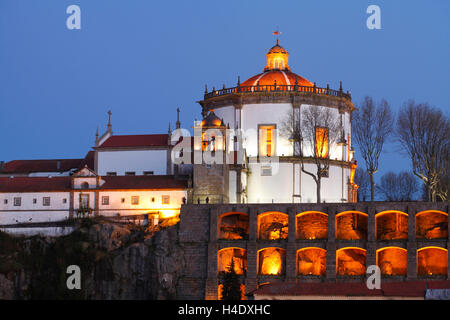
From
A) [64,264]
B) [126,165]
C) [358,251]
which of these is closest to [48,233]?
[64,264]

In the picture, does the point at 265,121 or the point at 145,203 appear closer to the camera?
the point at 145,203

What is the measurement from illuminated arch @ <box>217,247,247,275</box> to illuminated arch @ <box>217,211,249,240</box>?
1.36 metres

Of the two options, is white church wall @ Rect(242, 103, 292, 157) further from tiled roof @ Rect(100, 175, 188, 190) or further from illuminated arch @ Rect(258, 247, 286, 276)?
Answer: illuminated arch @ Rect(258, 247, 286, 276)

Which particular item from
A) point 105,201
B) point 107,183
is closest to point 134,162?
point 107,183

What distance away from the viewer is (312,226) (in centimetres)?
10494

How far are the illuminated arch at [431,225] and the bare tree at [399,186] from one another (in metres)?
45.4

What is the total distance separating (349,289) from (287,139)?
26255 millimetres

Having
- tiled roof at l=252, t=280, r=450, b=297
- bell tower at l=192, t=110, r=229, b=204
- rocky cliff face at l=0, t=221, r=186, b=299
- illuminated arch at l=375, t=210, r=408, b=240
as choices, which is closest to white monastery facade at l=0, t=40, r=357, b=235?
bell tower at l=192, t=110, r=229, b=204

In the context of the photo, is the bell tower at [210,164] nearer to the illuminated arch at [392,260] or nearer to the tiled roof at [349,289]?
the tiled roof at [349,289]

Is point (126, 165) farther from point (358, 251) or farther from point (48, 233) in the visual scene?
point (358, 251)

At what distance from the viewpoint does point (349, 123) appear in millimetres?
118000

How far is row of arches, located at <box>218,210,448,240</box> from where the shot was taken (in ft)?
339

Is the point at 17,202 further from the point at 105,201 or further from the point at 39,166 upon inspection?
the point at 39,166

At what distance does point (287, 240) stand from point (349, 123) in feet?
74.6
